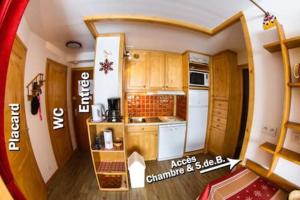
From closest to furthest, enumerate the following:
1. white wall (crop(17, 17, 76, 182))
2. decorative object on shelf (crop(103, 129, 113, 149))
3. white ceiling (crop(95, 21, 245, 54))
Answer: white wall (crop(17, 17, 76, 182))
white ceiling (crop(95, 21, 245, 54))
decorative object on shelf (crop(103, 129, 113, 149))

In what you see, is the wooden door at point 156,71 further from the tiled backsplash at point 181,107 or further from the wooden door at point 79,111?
the wooden door at point 79,111

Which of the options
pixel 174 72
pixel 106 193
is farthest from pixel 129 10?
pixel 106 193

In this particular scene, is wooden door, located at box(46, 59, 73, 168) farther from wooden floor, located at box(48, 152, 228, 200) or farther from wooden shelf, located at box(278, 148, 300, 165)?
wooden shelf, located at box(278, 148, 300, 165)

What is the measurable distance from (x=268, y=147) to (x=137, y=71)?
72.8 inches

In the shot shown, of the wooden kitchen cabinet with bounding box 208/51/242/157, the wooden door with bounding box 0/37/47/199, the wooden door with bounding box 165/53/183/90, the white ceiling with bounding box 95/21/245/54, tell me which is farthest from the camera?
the wooden door with bounding box 165/53/183/90

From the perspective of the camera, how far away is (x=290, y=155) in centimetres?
70

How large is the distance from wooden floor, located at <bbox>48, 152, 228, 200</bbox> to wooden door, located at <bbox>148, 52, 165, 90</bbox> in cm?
149

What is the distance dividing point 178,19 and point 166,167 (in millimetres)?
2031

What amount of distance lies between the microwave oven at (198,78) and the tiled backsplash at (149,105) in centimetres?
54

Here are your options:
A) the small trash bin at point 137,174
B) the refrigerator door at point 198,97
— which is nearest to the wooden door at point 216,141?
the refrigerator door at point 198,97

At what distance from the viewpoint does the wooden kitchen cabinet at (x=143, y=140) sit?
1967 millimetres

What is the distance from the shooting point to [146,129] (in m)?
2.00

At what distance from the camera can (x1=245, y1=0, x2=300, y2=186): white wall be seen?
709 mm

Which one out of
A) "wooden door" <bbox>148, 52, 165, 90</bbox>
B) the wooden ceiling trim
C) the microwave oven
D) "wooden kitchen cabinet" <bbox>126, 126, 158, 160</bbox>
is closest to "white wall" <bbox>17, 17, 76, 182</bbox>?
the wooden ceiling trim
